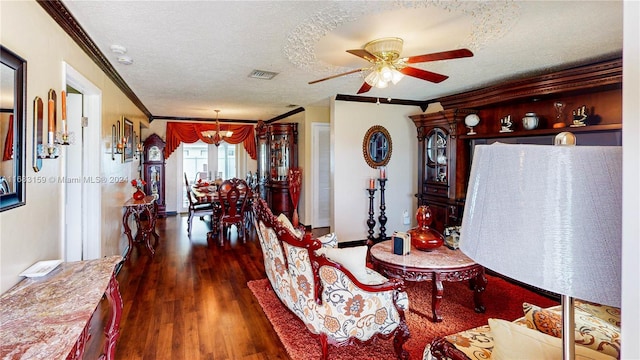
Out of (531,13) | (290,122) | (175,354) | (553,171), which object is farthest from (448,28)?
(290,122)

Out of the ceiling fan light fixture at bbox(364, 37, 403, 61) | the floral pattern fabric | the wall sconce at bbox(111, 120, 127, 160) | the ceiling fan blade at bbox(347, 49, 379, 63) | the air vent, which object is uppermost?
the air vent

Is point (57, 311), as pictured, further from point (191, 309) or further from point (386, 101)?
point (386, 101)

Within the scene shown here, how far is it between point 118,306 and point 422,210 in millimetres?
→ 2550

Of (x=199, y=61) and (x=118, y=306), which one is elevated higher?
(x=199, y=61)

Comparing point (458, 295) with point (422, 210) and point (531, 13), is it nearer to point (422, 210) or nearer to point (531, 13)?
point (422, 210)

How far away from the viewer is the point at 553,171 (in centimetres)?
68

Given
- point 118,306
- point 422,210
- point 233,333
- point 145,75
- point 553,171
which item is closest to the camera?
point 553,171

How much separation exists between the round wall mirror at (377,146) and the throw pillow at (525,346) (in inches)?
162

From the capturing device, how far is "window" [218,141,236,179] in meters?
8.98

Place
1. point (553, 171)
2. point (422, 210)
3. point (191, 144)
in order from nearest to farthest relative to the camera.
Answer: point (553, 171)
point (422, 210)
point (191, 144)

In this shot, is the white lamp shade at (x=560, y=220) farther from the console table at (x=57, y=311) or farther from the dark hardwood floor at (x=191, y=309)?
the dark hardwood floor at (x=191, y=309)

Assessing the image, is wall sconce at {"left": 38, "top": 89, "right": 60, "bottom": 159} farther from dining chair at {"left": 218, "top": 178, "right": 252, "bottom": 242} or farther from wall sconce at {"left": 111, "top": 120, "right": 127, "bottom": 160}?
dining chair at {"left": 218, "top": 178, "right": 252, "bottom": 242}

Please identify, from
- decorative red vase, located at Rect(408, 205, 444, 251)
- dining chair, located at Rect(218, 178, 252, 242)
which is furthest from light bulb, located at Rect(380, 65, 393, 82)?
dining chair, located at Rect(218, 178, 252, 242)

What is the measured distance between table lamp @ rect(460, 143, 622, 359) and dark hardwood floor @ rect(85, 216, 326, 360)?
2034 mm
